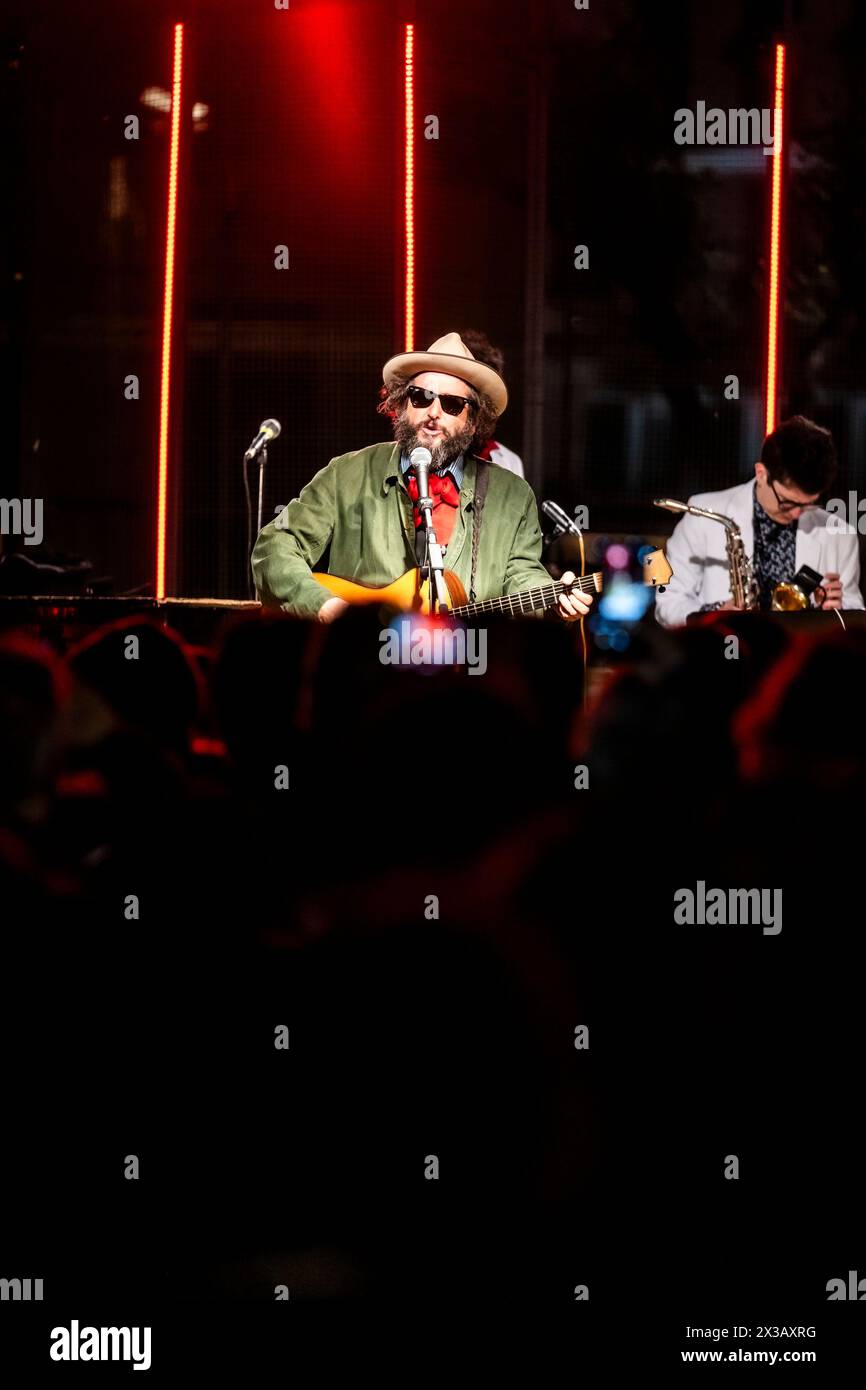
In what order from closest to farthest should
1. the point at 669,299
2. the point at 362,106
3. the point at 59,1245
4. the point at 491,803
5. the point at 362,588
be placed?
the point at 491,803 → the point at 59,1245 → the point at 362,588 → the point at 362,106 → the point at 669,299

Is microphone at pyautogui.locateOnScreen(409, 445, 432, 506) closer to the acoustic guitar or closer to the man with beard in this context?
the acoustic guitar

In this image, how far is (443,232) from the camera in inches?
317

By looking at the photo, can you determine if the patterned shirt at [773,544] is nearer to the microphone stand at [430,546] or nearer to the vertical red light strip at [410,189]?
the vertical red light strip at [410,189]

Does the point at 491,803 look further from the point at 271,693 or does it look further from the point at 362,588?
the point at 362,588

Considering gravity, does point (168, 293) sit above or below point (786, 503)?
above

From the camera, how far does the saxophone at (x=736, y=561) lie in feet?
19.3

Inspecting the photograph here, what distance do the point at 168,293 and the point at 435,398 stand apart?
3660 mm

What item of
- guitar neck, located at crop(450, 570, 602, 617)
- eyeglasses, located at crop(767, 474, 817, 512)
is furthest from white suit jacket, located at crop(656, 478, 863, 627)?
guitar neck, located at crop(450, 570, 602, 617)

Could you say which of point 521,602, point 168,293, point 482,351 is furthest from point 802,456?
point 168,293

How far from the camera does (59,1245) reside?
1.75m

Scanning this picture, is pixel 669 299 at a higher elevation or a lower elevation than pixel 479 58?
lower

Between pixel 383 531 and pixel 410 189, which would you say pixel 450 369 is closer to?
pixel 383 531

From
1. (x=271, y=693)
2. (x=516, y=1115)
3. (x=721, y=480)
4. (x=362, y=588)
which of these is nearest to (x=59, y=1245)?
(x=516, y=1115)

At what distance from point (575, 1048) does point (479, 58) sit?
7.36m
